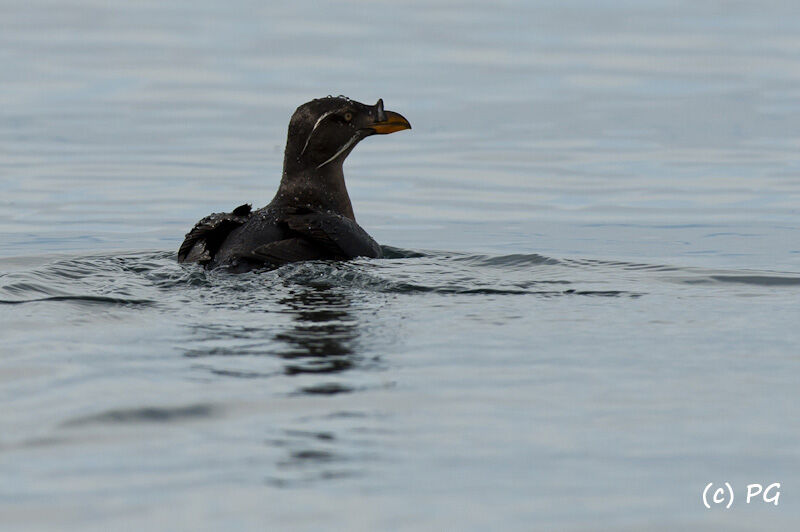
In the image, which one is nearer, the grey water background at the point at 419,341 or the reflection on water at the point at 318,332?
the grey water background at the point at 419,341

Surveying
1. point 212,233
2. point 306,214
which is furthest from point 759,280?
point 212,233

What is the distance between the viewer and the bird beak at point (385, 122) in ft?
32.9

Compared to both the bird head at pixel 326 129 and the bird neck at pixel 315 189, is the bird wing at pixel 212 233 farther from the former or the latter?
the bird head at pixel 326 129

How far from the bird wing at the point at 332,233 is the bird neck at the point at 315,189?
2.00 ft

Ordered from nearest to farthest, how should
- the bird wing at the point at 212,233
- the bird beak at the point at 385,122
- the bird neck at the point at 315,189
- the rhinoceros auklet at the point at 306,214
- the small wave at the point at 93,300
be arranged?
1. the small wave at the point at 93,300
2. the rhinoceros auklet at the point at 306,214
3. the bird wing at the point at 212,233
4. the bird neck at the point at 315,189
5. the bird beak at the point at 385,122

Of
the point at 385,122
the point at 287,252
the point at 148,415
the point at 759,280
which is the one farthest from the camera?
the point at 385,122

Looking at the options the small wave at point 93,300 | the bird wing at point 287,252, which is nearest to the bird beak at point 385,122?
the bird wing at point 287,252

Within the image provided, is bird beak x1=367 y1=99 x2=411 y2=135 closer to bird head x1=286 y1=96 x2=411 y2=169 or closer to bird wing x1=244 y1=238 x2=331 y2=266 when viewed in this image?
bird head x1=286 y1=96 x2=411 y2=169

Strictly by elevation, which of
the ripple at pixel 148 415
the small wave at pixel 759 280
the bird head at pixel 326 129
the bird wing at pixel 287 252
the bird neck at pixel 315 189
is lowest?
the ripple at pixel 148 415

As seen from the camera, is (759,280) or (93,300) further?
(759,280)

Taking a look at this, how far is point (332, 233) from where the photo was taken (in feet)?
28.5

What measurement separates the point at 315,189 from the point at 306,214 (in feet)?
2.34

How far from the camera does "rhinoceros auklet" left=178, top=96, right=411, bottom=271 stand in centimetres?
856

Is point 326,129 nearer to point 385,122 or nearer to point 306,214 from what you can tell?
point 385,122
